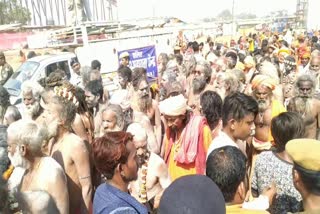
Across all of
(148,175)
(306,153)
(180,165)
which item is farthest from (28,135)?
(306,153)

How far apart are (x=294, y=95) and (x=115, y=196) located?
347 centimetres

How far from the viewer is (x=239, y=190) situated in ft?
7.94

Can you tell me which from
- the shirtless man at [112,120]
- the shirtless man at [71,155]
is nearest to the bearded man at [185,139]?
the shirtless man at [112,120]

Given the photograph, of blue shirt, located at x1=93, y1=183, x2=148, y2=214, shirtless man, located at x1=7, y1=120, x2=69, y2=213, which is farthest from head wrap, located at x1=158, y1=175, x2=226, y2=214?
shirtless man, located at x1=7, y1=120, x2=69, y2=213

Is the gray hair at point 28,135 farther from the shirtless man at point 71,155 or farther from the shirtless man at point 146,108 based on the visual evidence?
the shirtless man at point 146,108

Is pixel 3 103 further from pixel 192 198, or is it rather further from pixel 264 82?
pixel 192 198

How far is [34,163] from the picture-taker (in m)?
2.90

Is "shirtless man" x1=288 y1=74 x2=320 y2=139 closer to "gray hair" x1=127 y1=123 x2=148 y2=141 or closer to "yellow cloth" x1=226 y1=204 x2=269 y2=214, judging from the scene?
"gray hair" x1=127 y1=123 x2=148 y2=141

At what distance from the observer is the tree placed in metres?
47.0

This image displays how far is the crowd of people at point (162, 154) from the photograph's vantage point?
7.39 feet

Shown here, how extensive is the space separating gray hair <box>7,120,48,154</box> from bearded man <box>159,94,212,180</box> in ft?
4.79

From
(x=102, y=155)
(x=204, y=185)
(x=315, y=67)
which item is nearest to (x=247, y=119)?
(x=102, y=155)

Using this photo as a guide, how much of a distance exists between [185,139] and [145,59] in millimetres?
7108

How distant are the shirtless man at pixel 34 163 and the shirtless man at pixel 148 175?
73 centimetres
